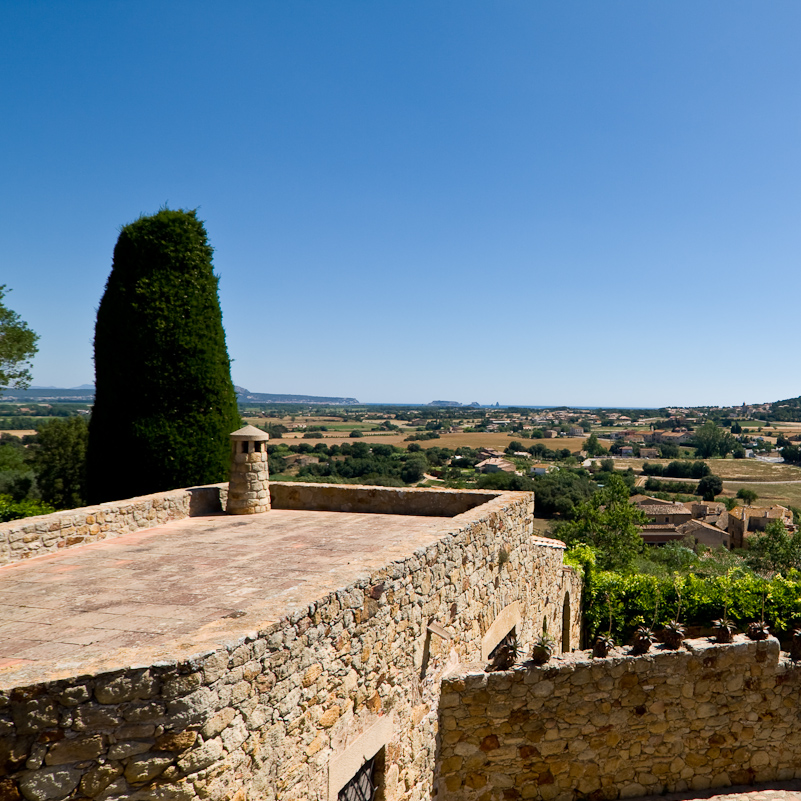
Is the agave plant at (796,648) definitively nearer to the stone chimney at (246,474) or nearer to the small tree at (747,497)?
the stone chimney at (246,474)

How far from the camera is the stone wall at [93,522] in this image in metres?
6.18

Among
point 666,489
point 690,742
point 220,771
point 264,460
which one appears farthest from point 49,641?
point 666,489

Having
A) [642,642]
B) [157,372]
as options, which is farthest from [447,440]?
[642,642]

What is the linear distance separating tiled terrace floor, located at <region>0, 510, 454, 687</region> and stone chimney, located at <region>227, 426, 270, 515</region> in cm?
72

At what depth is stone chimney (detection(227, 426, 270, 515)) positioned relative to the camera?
886cm

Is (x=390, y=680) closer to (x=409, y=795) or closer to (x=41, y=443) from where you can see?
(x=409, y=795)

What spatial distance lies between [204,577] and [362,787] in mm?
2235

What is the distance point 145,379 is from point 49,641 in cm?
908

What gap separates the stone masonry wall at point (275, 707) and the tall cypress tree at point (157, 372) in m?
7.60

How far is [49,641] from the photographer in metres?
3.81

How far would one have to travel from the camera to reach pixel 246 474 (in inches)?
349

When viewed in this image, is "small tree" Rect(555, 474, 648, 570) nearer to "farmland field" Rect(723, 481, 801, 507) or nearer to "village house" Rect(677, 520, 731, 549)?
"village house" Rect(677, 520, 731, 549)

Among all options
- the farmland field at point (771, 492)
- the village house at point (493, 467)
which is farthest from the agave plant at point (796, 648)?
the farmland field at point (771, 492)

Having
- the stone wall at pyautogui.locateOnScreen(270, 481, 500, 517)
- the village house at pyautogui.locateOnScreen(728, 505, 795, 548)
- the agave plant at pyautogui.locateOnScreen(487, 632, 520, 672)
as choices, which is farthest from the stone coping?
the village house at pyautogui.locateOnScreen(728, 505, 795, 548)
